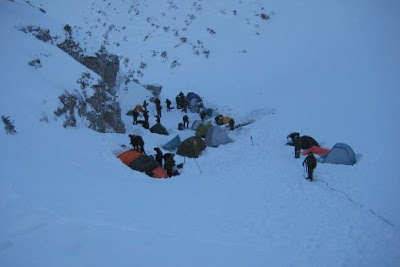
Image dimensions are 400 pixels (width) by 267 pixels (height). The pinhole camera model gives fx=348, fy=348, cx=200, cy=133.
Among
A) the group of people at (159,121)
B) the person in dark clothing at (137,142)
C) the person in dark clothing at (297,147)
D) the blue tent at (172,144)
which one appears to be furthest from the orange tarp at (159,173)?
the person in dark clothing at (297,147)

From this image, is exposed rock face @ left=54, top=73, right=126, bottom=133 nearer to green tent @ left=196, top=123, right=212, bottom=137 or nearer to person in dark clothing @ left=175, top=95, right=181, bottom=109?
green tent @ left=196, top=123, right=212, bottom=137

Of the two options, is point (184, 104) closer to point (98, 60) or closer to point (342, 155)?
point (98, 60)

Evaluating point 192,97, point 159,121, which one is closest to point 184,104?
point 192,97

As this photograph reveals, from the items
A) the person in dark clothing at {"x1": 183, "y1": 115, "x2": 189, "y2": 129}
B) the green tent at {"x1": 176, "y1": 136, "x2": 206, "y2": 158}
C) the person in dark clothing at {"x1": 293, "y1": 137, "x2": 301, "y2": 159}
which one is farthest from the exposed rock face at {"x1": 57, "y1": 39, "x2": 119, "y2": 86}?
the person in dark clothing at {"x1": 293, "y1": 137, "x2": 301, "y2": 159}

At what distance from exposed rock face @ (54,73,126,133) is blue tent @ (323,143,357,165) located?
11.1m

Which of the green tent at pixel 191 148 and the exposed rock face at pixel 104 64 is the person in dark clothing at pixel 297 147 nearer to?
the green tent at pixel 191 148

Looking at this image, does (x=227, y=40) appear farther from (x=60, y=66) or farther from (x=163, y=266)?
(x=163, y=266)

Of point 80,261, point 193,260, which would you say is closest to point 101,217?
point 80,261

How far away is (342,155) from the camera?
16.2 metres

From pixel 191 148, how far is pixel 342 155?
7477 mm

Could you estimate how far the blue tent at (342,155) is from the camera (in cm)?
1605

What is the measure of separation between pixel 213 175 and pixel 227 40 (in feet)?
81.0

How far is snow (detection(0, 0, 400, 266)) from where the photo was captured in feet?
25.8

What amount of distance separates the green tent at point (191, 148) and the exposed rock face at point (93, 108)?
3595 mm
